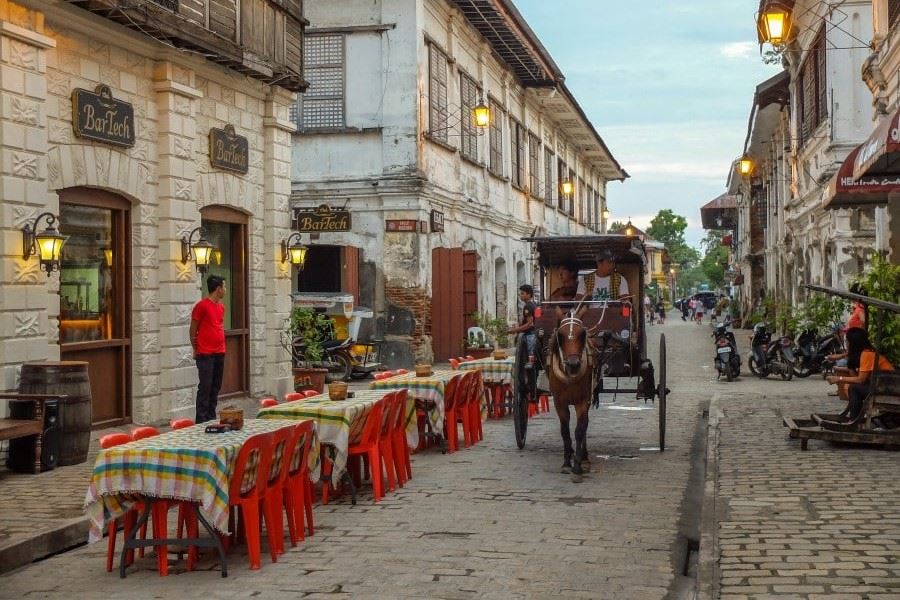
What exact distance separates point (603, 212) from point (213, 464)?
165 ft

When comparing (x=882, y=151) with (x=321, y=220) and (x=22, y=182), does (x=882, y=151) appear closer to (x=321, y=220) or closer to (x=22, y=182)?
(x=22, y=182)

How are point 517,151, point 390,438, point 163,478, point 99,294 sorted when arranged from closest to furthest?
point 163,478, point 390,438, point 99,294, point 517,151

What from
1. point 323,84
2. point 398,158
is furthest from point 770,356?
point 323,84

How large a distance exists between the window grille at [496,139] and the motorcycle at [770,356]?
400 inches

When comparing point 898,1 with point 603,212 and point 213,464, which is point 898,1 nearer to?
point 213,464

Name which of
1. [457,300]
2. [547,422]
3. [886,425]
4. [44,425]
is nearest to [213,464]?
[44,425]

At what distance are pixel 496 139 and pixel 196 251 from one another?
56.4 ft

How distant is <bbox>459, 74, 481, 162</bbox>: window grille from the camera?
26598 millimetres

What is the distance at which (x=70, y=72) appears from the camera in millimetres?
12141

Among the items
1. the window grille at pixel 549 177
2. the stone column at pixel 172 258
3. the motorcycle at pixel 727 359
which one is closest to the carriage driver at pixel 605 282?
the stone column at pixel 172 258

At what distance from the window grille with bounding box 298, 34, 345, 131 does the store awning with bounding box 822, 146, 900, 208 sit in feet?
36.6

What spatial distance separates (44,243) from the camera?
11.2 m

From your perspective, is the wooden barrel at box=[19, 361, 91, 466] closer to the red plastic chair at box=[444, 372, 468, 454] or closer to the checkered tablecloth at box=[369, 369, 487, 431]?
the checkered tablecloth at box=[369, 369, 487, 431]

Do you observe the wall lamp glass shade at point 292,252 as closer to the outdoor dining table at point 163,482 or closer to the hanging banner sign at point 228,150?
the hanging banner sign at point 228,150
